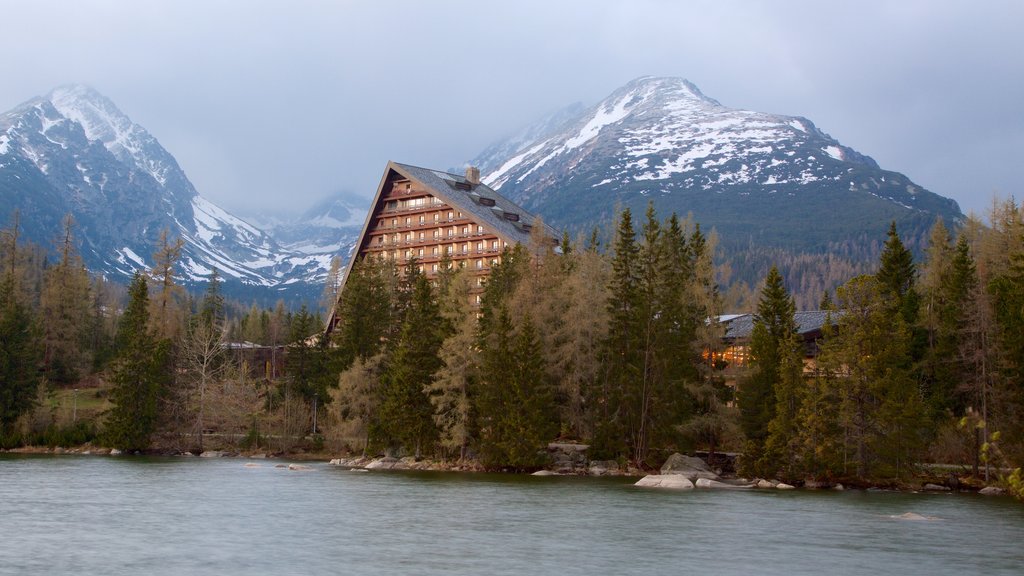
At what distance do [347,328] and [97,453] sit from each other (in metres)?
28.2

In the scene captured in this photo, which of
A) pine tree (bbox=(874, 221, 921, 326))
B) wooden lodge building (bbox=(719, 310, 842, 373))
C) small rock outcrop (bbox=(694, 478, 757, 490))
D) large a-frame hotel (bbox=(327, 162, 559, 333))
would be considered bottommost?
small rock outcrop (bbox=(694, 478, 757, 490))

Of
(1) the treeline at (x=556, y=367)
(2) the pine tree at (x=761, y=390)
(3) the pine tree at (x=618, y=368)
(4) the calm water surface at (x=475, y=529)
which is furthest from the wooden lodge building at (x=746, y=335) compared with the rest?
(4) the calm water surface at (x=475, y=529)

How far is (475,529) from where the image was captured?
155 feet

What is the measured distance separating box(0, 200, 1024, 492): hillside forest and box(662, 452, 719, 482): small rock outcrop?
1.78m

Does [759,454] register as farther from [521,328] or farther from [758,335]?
[521,328]

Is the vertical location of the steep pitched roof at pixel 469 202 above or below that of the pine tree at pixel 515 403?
above

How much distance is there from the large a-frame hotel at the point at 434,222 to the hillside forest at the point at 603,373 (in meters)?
16.9

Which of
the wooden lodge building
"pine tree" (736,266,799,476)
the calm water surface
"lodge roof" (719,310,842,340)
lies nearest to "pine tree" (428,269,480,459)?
the calm water surface

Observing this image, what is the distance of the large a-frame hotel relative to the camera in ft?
438

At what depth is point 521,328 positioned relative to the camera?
85.2m

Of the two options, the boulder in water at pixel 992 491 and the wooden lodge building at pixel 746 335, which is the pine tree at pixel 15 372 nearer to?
the wooden lodge building at pixel 746 335

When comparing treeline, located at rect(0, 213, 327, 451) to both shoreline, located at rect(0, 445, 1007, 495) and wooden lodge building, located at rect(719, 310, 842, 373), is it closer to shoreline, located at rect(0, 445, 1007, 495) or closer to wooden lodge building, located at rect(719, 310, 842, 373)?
shoreline, located at rect(0, 445, 1007, 495)

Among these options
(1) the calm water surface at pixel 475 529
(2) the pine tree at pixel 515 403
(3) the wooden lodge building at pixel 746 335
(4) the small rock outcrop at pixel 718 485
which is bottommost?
(1) the calm water surface at pixel 475 529

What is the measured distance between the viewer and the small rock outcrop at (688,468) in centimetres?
7650
